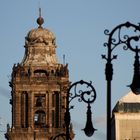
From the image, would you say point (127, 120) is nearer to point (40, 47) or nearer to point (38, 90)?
point (38, 90)

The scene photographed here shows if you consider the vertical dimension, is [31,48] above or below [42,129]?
above

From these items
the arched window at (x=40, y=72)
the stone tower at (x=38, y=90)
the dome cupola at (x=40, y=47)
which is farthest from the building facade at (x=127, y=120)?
the dome cupola at (x=40, y=47)

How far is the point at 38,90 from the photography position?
14175cm

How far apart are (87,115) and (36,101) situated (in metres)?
95.5

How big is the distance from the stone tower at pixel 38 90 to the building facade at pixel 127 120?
630 centimetres

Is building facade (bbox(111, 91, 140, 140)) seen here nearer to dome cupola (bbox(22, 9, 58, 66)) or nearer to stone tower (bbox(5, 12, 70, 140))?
stone tower (bbox(5, 12, 70, 140))

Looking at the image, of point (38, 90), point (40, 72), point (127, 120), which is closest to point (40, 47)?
point (40, 72)

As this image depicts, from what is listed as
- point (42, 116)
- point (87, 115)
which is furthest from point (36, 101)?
point (87, 115)

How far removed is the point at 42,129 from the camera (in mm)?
140125

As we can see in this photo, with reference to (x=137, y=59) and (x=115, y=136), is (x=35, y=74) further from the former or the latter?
(x=137, y=59)

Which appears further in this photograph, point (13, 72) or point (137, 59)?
point (13, 72)

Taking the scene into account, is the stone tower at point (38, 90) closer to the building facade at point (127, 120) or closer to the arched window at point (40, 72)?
the arched window at point (40, 72)

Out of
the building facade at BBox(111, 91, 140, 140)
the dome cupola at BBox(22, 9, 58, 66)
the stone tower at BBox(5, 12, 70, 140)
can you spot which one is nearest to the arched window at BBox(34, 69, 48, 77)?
the stone tower at BBox(5, 12, 70, 140)

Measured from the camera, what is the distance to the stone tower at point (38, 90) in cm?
13975
